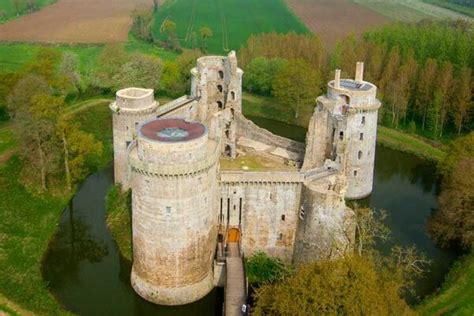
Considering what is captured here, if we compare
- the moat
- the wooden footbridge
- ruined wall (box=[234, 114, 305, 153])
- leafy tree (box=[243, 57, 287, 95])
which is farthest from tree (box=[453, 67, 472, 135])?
the wooden footbridge

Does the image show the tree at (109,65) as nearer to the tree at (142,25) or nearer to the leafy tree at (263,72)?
the leafy tree at (263,72)

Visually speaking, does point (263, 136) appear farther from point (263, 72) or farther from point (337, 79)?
point (263, 72)

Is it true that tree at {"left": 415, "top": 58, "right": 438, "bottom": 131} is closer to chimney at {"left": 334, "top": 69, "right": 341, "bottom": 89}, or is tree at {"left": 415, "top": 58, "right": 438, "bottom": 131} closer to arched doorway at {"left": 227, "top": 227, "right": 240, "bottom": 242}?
chimney at {"left": 334, "top": 69, "right": 341, "bottom": 89}

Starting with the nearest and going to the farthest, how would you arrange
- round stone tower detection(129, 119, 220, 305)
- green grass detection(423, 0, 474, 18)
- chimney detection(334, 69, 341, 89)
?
1. round stone tower detection(129, 119, 220, 305)
2. chimney detection(334, 69, 341, 89)
3. green grass detection(423, 0, 474, 18)

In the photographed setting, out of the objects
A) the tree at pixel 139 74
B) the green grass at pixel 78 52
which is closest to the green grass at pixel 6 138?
the tree at pixel 139 74

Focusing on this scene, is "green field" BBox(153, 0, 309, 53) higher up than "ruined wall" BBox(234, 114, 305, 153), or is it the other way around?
"green field" BBox(153, 0, 309, 53)

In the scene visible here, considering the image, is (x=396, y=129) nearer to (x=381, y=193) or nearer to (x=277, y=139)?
(x=381, y=193)
